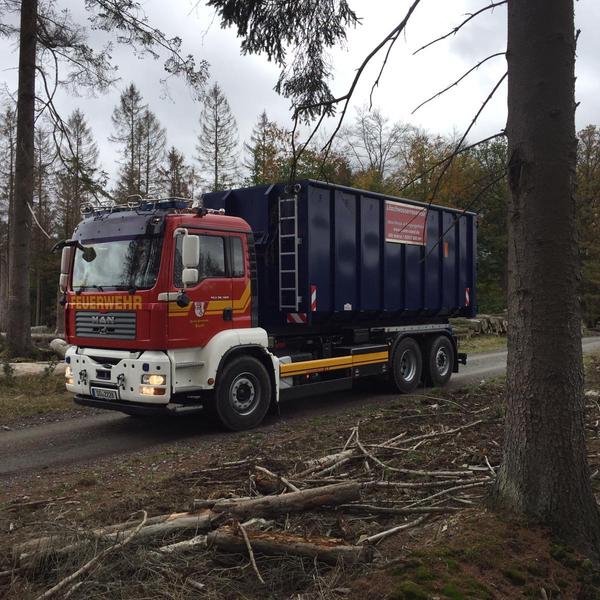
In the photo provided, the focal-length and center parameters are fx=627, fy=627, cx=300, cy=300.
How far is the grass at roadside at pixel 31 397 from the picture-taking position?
29.7 feet

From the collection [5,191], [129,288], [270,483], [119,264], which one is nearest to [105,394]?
[129,288]


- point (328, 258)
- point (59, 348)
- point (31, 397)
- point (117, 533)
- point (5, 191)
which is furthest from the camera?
point (5, 191)

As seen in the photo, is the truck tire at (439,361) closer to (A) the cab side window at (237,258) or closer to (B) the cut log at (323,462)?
(A) the cab side window at (237,258)


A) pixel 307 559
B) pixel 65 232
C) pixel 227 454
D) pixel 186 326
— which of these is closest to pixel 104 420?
pixel 186 326

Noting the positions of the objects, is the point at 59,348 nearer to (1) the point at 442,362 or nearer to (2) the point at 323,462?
(1) the point at 442,362

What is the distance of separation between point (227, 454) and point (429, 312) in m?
6.37

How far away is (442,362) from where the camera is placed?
12.2 m

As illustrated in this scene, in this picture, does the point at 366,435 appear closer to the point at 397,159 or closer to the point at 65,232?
the point at 65,232

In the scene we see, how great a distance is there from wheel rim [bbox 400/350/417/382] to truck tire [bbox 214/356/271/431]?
A: 380cm

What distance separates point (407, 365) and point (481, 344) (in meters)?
11.3

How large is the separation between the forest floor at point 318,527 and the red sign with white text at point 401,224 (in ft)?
15.1

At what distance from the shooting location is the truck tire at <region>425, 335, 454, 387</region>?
11789 millimetres

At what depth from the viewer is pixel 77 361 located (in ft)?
25.7

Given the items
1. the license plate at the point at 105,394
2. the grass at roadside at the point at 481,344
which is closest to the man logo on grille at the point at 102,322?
the license plate at the point at 105,394
